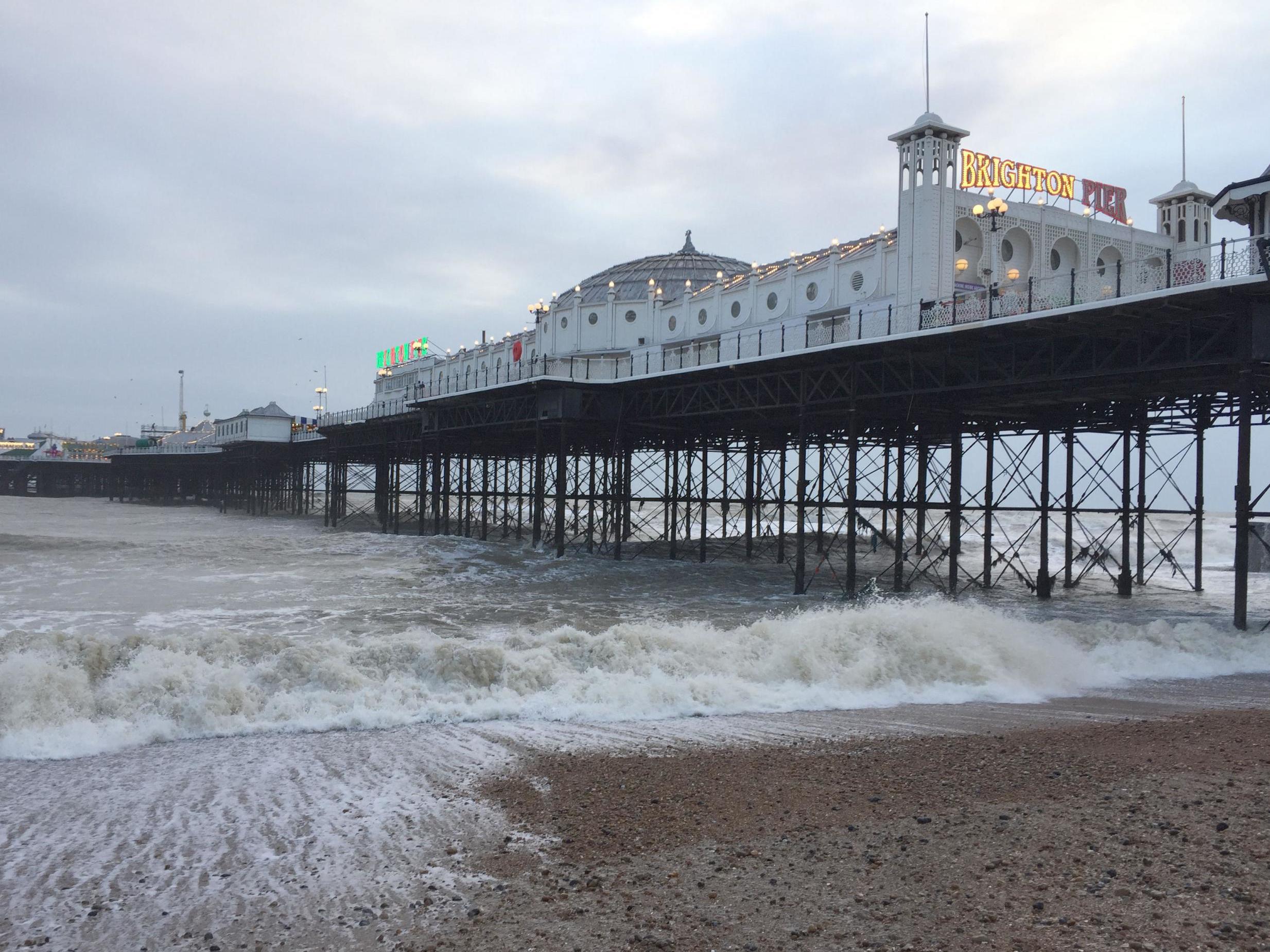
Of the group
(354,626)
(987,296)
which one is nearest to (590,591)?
(354,626)

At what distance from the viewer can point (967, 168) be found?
27.3 m

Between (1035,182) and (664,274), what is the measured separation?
23.3 metres

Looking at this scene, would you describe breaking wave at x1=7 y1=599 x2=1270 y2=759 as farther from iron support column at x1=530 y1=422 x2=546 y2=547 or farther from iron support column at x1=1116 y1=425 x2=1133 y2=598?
iron support column at x1=530 y1=422 x2=546 y2=547

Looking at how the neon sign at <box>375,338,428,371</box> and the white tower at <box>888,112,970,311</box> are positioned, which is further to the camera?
the neon sign at <box>375,338,428,371</box>

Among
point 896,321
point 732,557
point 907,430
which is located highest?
point 896,321

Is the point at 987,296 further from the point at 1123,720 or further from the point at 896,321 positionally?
the point at 1123,720

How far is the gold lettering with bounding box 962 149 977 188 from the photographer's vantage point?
2720 cm

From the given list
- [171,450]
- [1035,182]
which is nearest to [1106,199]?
[1035,182]

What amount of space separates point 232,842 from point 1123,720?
10.3m

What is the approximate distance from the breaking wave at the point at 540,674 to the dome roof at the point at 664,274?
31.5 metres

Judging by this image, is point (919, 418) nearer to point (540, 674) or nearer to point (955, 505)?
point (955, 505)

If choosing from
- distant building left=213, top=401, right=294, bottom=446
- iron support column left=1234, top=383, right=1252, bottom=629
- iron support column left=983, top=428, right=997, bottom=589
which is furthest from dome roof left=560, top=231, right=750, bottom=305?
distant building left=213, top=401, right=294, bottom=446

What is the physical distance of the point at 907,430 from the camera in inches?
1375

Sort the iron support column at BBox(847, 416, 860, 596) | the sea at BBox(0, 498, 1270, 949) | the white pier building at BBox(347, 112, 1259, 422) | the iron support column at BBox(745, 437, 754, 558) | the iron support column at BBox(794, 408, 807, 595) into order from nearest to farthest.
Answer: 1. the sea at BBox(0, 498, 1270, 949)
2. the white pier building at BBox(347, 112, 1259, 422)
3. the iron support column at BBox(847, 416, 860, 596)
4. the iron support column at BBox(794, 408, 807, 595)
5. the iron support column at BBox(745, 437, 754, 558)
